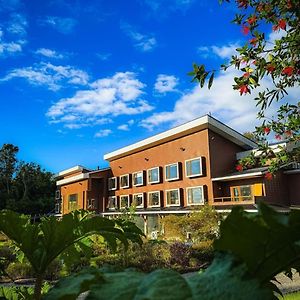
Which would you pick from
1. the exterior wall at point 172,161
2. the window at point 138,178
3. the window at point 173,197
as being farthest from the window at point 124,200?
the window at point 173,197

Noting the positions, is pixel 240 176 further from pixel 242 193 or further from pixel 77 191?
pixel 77 191

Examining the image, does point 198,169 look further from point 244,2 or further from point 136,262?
point 244,2

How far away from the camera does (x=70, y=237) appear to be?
131 centimetres

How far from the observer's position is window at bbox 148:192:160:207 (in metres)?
30.9

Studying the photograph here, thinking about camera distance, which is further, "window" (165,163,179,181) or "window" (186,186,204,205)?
"window" (165,163,179,181)

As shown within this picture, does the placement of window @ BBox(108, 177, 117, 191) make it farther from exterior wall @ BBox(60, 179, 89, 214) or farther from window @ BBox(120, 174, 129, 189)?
exterior wall @ BBox(60, 179, 89, 214)

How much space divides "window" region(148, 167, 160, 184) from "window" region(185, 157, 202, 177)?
363cm

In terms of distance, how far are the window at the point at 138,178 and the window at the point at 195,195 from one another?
6.61 metres

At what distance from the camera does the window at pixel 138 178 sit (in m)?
33.5

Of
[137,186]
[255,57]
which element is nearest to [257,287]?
[255,57]

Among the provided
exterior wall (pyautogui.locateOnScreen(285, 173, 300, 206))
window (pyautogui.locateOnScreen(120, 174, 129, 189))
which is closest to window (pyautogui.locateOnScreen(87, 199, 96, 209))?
window (pyautogui.locateOnScreen(120, 174, 129, 189))

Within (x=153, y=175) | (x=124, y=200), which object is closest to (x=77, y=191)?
(x=124, y=200)

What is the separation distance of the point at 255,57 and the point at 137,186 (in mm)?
30265

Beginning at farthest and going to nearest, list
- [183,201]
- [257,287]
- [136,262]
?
[183,201] < [136,262] < [257,287]
